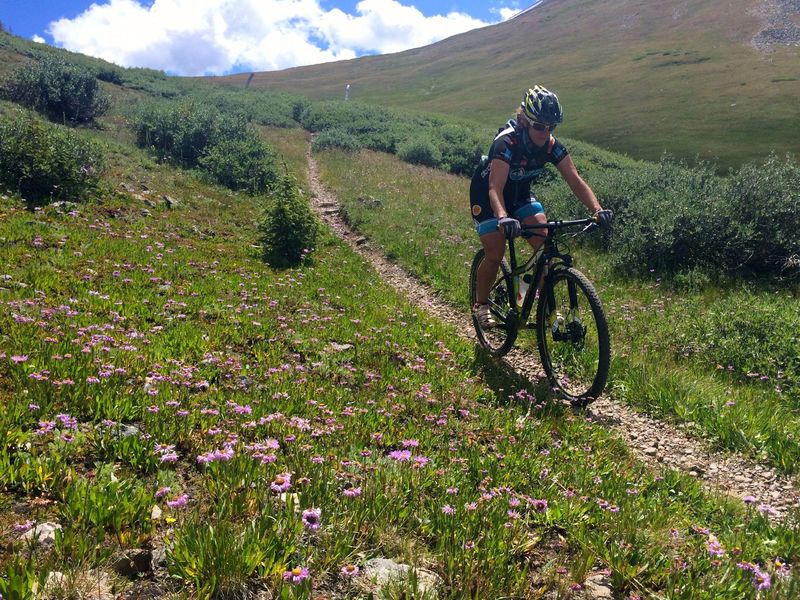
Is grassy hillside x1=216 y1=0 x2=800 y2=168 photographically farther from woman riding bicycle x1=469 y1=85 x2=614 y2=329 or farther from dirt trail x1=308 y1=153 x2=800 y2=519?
dirt trail x1=308 y1=153 x2=800 y2=519

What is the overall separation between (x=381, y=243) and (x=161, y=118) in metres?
14.6

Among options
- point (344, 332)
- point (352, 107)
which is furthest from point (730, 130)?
point (344, 332)

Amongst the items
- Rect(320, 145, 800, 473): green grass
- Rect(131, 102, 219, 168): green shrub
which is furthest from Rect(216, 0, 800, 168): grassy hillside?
Rect(131, 102, 219, 168): green shrub

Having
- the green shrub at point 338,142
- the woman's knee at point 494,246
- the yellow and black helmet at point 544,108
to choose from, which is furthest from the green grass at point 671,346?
the green shrub at point 338,142

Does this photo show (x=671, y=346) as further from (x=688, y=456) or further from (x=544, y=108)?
(x=544, y=108)

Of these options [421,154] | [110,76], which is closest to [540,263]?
[421,154]

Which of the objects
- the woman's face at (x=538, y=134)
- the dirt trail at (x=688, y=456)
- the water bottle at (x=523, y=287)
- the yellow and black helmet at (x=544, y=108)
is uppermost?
the yellow and black helmet at (x=544, y=108)

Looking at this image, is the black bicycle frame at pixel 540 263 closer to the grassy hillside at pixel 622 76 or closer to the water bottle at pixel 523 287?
the water bottle at pixel 523 287

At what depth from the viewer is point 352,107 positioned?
52625 mm

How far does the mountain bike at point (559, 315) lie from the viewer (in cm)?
600

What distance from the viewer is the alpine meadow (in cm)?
285

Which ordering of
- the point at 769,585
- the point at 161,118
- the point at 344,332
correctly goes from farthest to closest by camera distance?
the point at 161,118
the point at 344,332
the point at 769,585

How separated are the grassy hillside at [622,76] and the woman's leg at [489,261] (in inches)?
1764

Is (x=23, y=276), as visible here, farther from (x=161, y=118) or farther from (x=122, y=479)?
(x=161, y=118)
